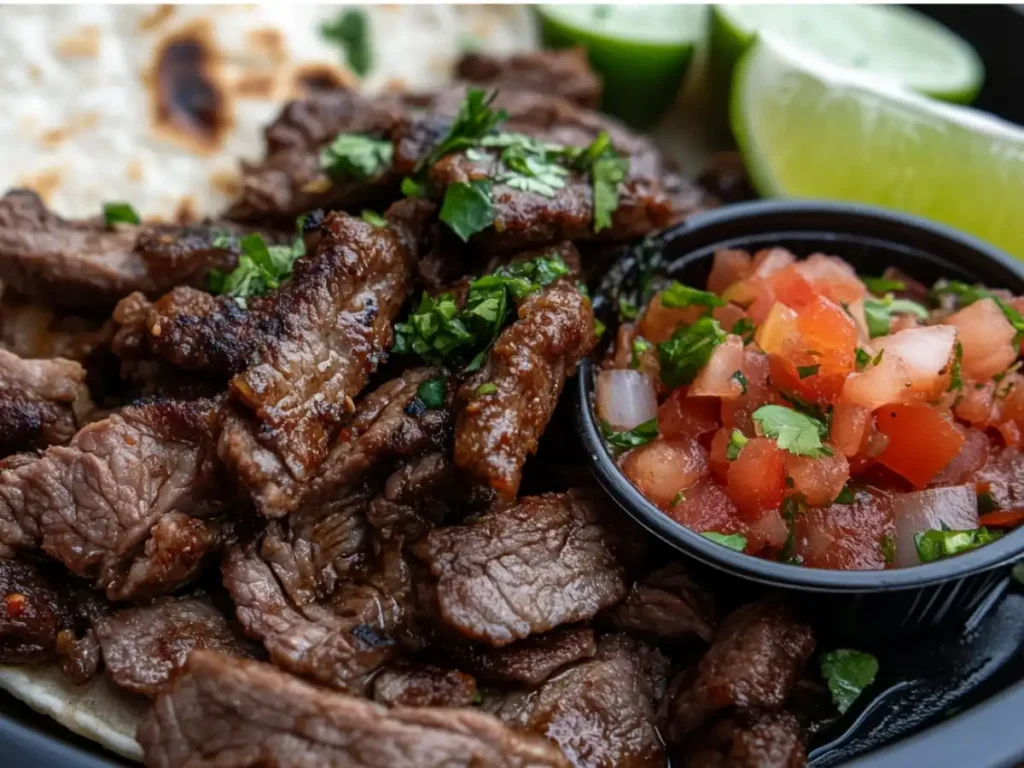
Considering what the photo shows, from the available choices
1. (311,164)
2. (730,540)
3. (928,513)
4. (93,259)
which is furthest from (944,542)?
(93,259)

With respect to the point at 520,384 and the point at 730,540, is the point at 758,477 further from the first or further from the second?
the point at 520,384

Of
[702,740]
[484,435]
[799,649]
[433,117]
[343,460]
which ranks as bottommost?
[702,740]

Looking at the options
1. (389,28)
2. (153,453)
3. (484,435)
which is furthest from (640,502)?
(389,28)

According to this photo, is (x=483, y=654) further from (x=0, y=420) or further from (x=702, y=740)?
(x=0, y=420)

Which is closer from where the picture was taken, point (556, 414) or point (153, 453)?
point (153, 453)

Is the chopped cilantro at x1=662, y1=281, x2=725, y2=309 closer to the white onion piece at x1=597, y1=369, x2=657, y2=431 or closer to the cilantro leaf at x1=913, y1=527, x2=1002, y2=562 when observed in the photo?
the white onion piece at x1=597, y1=369, x2=657, y2=431

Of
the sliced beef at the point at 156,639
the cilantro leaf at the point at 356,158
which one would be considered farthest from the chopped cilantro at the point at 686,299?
the sliced beef at the point at 156,639
